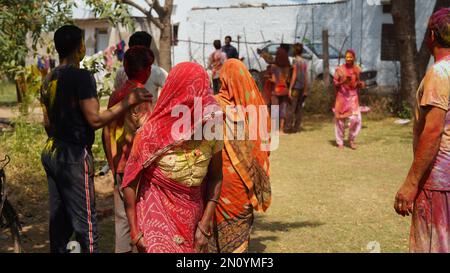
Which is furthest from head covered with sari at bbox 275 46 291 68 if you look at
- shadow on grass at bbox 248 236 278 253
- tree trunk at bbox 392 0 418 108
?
shadow on grass at bbox 248 236 278 253

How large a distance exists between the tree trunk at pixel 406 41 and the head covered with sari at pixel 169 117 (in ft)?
38.5

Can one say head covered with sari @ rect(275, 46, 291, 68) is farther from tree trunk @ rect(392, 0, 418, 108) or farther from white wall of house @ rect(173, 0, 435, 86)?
white wall of house @ rect(173, 0, 435, 86)

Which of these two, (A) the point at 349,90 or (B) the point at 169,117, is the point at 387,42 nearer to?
(A) the point at 349,90

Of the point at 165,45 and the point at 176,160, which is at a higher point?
the point at 165,45

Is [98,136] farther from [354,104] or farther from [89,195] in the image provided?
[89,195]

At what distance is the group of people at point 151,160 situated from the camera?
3.19 metres

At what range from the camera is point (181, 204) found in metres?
3.23

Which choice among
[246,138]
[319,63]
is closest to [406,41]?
[319,63]

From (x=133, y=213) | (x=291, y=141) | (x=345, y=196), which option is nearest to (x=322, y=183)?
(x=345, y=196)

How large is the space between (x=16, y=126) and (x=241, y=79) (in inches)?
240

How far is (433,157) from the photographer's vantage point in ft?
10.8

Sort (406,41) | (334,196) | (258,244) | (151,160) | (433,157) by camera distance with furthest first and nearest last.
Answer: (406,41), (334,196), (258,244), (433,157), (151,160)

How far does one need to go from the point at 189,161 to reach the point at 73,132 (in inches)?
43.1

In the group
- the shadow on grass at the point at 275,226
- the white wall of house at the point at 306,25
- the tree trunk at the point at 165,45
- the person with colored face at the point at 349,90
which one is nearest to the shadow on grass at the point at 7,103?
the tree trunk at the point at 165,45
